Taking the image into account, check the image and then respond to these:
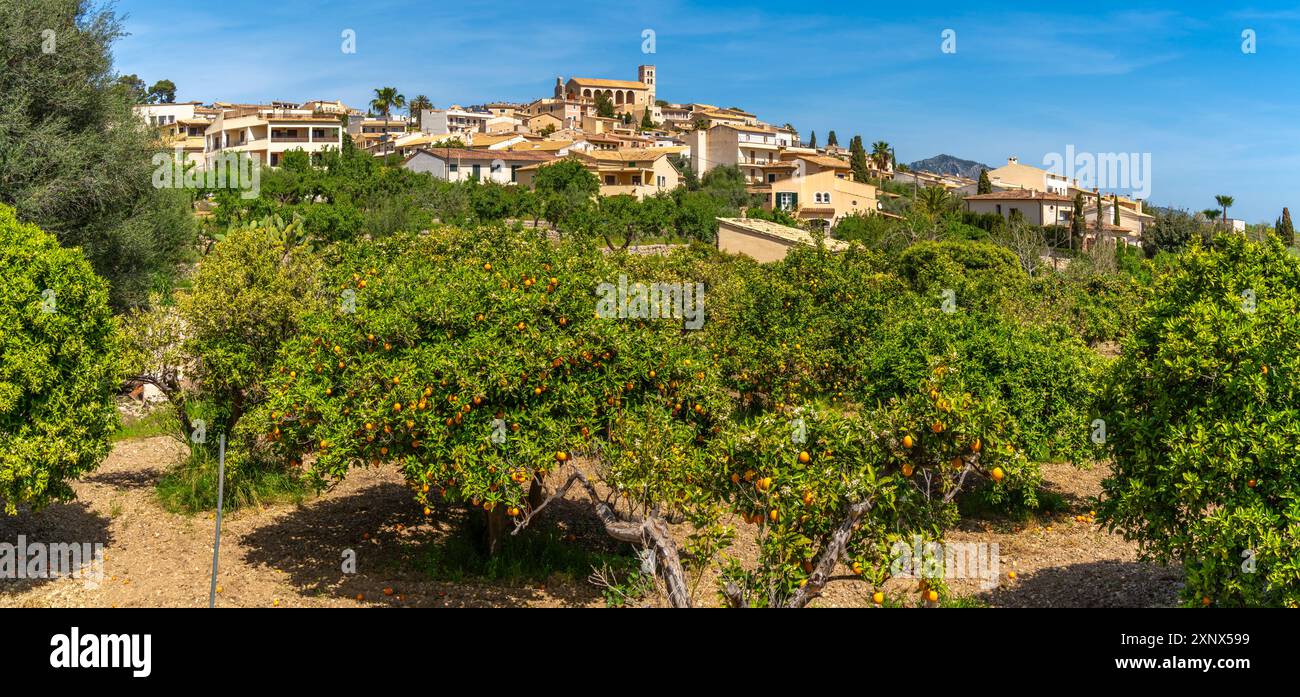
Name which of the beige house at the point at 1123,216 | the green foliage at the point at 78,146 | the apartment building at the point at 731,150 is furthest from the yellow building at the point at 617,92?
the green foliage at the point at 78,146

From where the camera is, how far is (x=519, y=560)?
45.4ft

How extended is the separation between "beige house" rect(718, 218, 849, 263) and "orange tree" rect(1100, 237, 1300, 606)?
39.8m

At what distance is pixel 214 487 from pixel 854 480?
11607 millimetres

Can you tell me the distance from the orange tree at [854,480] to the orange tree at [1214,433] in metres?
1.79

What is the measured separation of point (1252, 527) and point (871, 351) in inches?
396

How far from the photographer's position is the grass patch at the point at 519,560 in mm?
13578

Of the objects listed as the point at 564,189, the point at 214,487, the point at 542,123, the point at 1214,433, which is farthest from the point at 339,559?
the point at 542,123

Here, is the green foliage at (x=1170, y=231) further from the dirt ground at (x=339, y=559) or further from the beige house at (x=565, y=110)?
the beige house at (x=565, y=110)

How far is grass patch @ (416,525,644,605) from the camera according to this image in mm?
13578

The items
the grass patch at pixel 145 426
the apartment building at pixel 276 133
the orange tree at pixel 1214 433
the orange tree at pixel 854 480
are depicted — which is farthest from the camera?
the apartment building at pixel 276 133

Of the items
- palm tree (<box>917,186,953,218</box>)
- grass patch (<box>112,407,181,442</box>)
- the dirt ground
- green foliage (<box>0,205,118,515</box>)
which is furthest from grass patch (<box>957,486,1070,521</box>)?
palm tree (<box>917,186,953,218</box>)

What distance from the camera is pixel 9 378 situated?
11.4 metres
